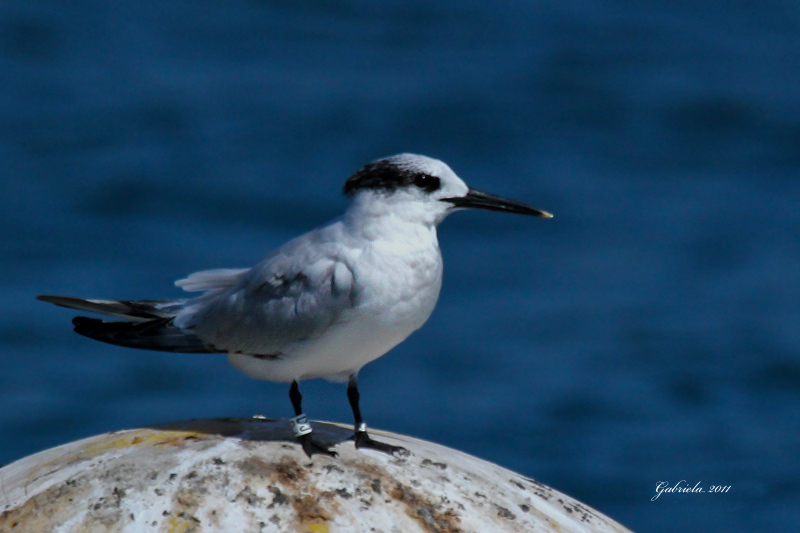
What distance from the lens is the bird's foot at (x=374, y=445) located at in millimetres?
6027

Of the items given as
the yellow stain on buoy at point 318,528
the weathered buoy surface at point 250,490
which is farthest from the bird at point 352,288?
the yellow stain on buoy at point 318,528

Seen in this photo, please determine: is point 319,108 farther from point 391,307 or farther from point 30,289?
point 391,307

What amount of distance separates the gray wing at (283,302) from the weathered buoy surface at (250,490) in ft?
1.68

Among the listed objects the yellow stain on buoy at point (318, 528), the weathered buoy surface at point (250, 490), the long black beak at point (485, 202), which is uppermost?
the long black beak at point (485, 202)

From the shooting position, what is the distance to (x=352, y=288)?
587 cm

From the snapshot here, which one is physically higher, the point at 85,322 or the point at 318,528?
the point at 85,322

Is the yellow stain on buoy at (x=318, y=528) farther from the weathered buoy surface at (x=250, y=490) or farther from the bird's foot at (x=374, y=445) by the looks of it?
the bird's foot at (x=374, y=445)

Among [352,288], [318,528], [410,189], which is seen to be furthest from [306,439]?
[410,189]

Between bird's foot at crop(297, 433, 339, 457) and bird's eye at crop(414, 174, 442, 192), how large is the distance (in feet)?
4.78

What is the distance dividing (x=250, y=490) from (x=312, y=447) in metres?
0.52

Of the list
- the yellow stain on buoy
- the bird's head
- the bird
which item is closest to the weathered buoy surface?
the yellow stain on buoy

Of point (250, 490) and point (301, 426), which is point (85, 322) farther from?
point (250, 490)

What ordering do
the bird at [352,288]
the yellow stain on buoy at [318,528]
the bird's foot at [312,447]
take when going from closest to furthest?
the yellow stain on buoy at [318,528] < the bird's foot at [312,447] < the bird at [352,288]

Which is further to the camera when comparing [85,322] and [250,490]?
[85,322]
